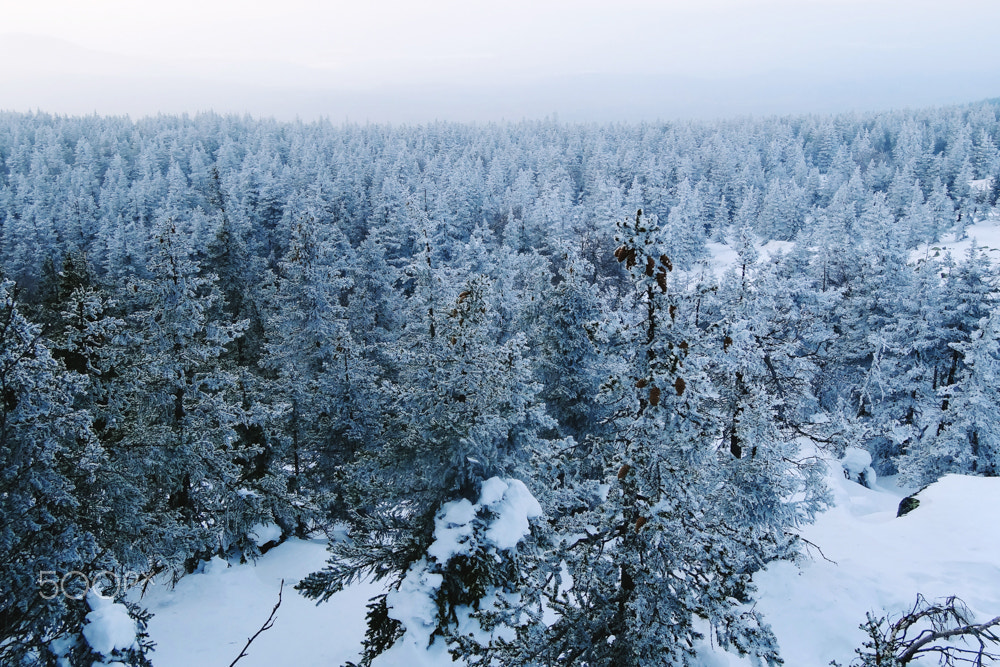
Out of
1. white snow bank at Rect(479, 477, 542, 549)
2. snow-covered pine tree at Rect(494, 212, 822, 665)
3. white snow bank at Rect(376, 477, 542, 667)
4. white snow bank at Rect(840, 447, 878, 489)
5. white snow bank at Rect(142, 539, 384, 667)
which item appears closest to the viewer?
snow-covered pine tree at Rect(494, 212, 822, 665)

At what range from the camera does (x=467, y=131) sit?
16625 centimetres

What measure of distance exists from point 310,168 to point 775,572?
87.5 m

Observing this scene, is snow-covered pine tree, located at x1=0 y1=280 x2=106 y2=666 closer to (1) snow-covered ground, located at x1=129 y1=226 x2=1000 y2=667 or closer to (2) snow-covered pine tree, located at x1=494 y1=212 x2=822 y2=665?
(1) snow-covered ground, located at x1=129 y1=226 x2=1000 y2=667

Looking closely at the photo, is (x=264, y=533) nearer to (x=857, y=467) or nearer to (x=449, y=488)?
(x=449, y=488)

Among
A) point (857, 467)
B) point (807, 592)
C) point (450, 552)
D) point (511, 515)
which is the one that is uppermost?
point (511, 515)

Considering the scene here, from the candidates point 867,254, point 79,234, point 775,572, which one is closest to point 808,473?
point 775,572

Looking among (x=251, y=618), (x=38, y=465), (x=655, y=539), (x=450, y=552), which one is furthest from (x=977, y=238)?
(x=38, y=465)

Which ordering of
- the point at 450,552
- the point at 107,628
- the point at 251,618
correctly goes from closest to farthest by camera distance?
the point at 107,628 < the point at 450,552 < the point at 251,618

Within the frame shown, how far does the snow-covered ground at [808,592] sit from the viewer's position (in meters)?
11.2

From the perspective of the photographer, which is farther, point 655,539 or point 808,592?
point 808,592

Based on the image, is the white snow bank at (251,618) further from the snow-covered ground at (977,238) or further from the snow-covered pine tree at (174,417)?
the snow-covered ground at (977,238)

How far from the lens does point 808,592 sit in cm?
1223

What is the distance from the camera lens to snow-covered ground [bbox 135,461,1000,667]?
1116 centimetres

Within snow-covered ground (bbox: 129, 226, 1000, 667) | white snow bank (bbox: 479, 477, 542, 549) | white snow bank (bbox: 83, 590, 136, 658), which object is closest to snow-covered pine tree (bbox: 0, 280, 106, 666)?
white snow bank (bbox: 83, 590, 136, 658)
